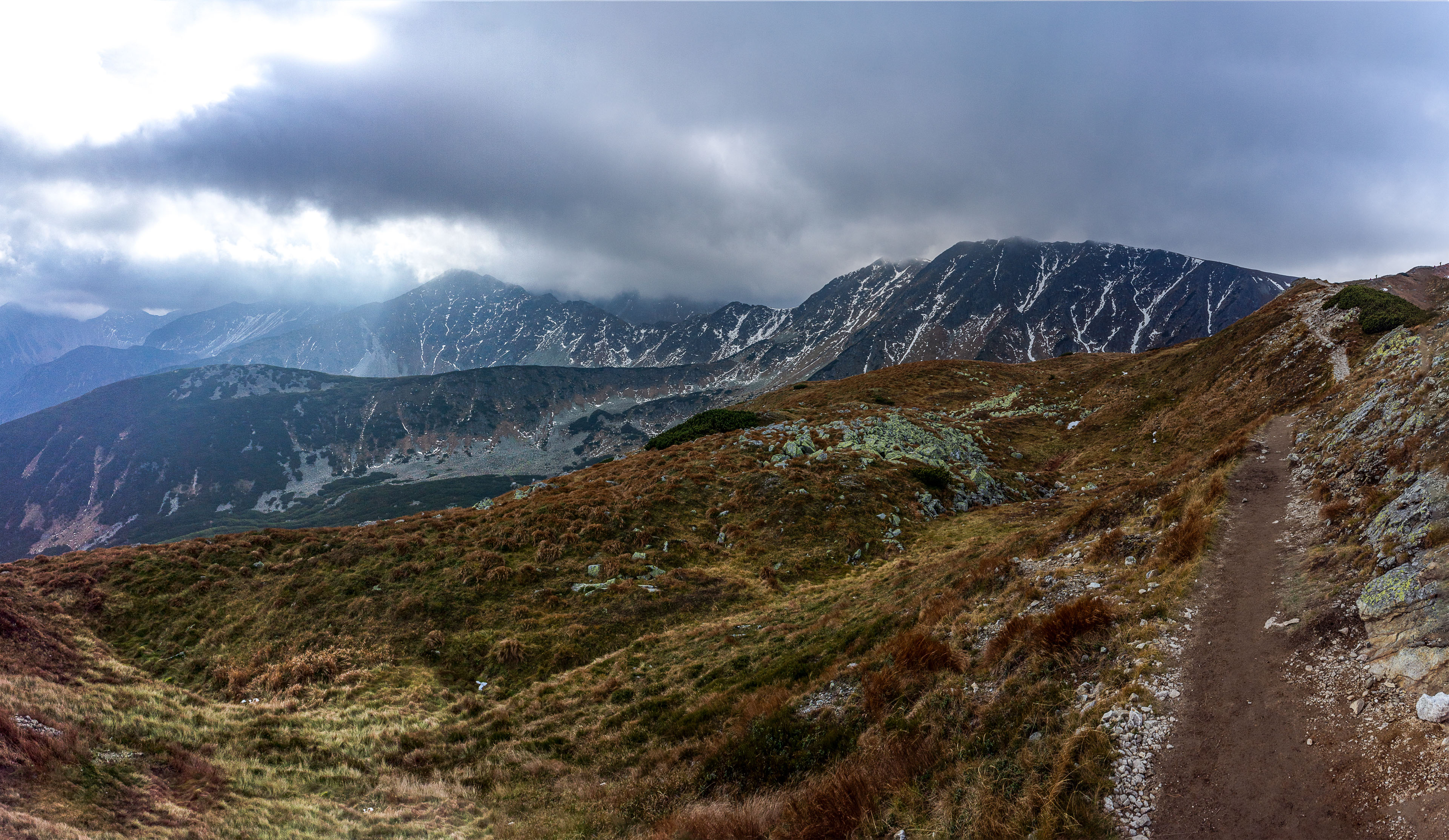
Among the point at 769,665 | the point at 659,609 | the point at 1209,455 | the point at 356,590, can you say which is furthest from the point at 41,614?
the point at 1209,455

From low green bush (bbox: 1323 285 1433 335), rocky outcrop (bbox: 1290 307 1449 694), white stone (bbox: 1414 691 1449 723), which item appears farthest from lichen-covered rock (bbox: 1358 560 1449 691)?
low green bush (bbox: 1323 285 1433 335)

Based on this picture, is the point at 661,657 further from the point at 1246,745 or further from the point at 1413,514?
the point at 1413,514

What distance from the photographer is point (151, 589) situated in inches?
885

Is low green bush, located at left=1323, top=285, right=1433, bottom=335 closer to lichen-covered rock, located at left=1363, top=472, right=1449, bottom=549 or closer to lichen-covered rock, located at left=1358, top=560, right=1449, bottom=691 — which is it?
lichen-covered rock, located at left=1363, top=472, right=1449, bottom=549

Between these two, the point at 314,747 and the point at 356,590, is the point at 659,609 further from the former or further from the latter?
the point at 356,590

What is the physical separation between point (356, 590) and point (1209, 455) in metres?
33.2

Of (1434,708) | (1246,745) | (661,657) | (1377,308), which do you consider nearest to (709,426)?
(661,657)

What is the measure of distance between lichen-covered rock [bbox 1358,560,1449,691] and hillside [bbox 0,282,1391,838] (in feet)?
7.93

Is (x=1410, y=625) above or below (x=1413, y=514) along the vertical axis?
below

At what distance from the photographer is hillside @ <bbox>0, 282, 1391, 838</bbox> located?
8.83 m

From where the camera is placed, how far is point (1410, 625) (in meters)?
7.28

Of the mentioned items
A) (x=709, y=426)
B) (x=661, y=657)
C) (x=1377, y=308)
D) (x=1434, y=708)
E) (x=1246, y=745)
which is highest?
(x=1377, y=308)

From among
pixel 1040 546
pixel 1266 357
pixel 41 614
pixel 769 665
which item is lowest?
pixel 769 665

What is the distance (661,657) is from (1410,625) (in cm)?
1673
